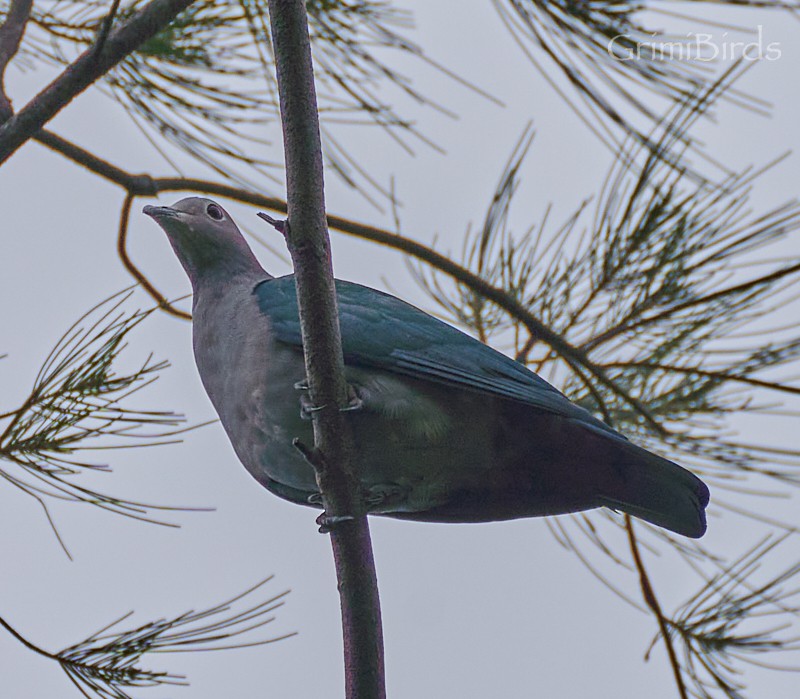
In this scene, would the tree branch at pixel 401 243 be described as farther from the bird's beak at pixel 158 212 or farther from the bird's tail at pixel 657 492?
the bird's beak at pixel 158 212

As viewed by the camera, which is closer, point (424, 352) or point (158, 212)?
point (424, 352)

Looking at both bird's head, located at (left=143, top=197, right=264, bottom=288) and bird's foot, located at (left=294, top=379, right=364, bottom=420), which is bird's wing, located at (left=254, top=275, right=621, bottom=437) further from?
bird's head, located at (left=143, top=197, right=264, bottom=288)

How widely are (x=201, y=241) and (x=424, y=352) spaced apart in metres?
0.73

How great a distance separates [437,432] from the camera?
2.32m

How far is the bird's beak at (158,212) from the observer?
9.11ft

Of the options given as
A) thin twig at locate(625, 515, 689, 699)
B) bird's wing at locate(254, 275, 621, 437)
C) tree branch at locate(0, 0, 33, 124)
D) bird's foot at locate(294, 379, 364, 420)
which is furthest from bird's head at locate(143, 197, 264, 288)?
thin twig at locate(625, 515, 689, 699)

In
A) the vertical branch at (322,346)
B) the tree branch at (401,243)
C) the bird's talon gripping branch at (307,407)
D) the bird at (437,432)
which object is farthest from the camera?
the tree branch at (401,243)

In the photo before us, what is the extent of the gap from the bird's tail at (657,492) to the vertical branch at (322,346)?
0.65m

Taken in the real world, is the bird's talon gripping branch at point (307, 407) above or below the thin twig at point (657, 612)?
above

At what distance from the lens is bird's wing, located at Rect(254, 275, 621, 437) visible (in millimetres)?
2334

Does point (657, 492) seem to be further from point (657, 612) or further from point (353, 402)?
point (353, 402)

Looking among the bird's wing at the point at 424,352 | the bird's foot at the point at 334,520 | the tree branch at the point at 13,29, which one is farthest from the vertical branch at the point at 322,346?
the tree branch at the point at 13,29

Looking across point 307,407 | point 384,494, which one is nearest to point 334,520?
point 307,407

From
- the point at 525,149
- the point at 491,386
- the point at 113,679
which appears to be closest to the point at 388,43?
the point at 525,149
